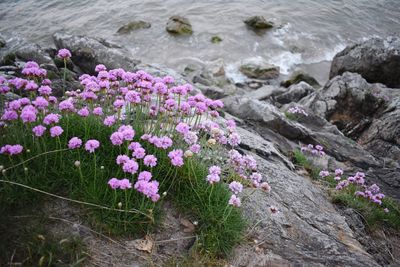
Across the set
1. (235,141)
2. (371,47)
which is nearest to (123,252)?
(235,141)

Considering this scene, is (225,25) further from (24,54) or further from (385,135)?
(385,135)

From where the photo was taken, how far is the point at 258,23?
20.6 meters

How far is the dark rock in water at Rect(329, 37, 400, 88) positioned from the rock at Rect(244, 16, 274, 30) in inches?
288

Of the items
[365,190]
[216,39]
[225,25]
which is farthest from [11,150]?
[225,25]

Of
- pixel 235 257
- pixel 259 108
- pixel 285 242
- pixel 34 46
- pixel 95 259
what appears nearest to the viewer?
pixel 95 259

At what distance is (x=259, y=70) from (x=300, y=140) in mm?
8970

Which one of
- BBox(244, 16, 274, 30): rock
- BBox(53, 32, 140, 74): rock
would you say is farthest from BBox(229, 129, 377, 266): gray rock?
BBox(244, 16, 274, 30): rock

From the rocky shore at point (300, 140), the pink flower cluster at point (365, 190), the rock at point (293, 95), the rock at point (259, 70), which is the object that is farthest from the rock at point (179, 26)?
the pink flower cluster at point (365, 190)

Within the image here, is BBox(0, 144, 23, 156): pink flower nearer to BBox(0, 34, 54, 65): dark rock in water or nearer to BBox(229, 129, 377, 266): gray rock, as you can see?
BBox(229, 129, 377, 266): gray rock

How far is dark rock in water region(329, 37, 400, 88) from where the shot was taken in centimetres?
1362

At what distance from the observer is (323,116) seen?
11141 millimetres

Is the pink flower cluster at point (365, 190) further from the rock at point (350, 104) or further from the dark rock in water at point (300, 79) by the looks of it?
the dark rock in water at point (300, 79)

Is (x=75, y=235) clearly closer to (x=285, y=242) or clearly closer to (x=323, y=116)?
(x=285, y=242)

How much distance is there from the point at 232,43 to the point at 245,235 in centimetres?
1667
